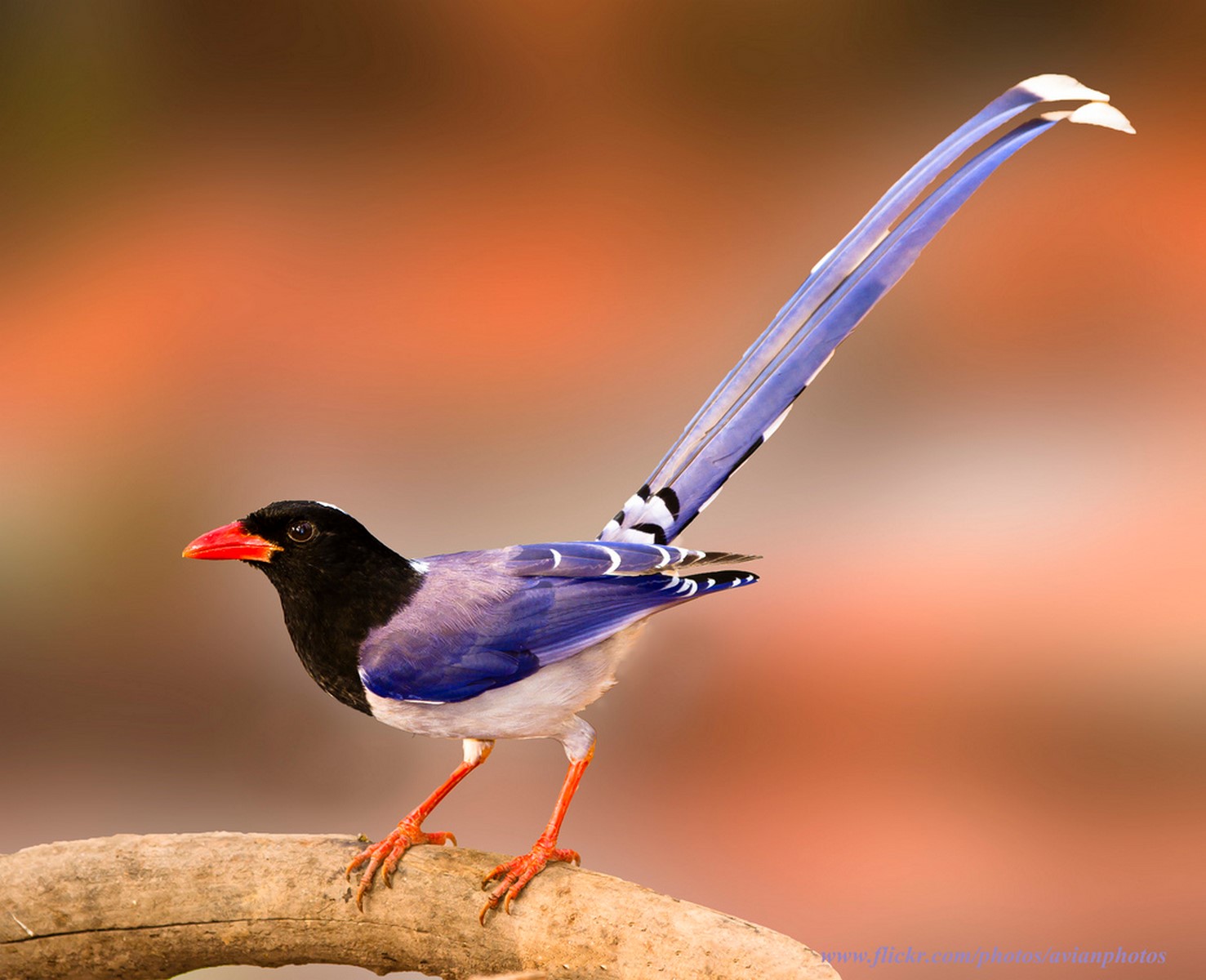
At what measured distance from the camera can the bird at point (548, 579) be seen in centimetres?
136

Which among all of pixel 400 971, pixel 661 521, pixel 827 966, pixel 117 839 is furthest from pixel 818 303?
pixel 117 839

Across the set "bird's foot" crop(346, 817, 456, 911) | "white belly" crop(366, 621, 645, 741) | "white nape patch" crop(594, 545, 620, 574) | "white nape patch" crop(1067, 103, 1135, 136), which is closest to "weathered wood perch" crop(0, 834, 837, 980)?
"bird's foot" crop(346, 817, 456, 911)

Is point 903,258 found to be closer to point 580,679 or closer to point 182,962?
point 580,679

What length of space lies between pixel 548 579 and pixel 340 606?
0.22m

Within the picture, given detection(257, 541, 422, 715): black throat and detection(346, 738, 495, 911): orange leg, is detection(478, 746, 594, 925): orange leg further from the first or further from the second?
detection(257, 541, 422, 715): black throat

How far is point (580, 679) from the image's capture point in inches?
56.8

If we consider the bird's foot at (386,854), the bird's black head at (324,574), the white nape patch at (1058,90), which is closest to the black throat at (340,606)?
the bird's black head at (324,574)

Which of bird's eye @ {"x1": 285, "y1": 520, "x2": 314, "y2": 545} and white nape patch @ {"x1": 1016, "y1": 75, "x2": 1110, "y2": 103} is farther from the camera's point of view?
white nape patch @ {"x1": 1016, "y1": 75, "x2": 1110, "y2": 103}

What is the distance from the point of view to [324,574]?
4.47ft

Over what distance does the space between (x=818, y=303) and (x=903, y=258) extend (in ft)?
0.34

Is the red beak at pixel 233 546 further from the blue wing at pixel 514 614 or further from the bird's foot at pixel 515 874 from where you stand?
the bird's foot at pixel 515 874

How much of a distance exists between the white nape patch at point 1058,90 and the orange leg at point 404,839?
0.94 m

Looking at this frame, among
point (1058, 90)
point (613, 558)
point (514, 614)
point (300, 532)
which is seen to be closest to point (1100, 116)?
point (1058, 90)

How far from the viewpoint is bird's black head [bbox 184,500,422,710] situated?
1.35 metres
